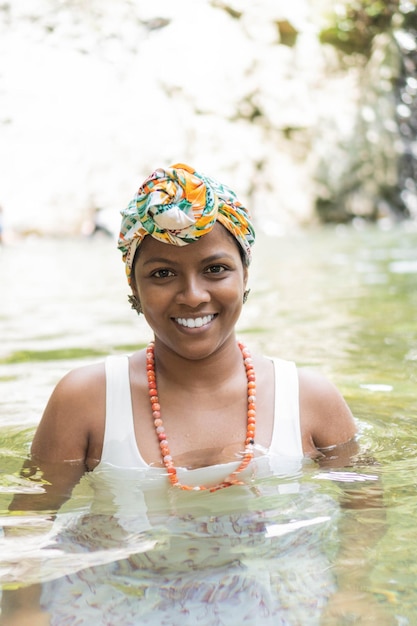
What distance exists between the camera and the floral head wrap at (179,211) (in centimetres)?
248

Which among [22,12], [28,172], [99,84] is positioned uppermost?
[22,12]

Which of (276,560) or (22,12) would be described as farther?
(22,12)

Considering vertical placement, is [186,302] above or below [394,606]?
above

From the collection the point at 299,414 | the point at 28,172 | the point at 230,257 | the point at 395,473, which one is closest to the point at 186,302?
the point at 230,257

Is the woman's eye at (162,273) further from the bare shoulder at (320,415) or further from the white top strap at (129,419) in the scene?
the bare shoulder at (320,415)

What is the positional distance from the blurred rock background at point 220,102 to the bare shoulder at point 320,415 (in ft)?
76.4

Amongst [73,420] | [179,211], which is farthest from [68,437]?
[179,211]

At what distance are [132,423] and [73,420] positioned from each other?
0.66 ft

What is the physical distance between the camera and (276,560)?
2129 millimetres

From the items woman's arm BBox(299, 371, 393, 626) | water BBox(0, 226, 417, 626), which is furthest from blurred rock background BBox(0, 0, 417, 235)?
woman's arm BBox(299, 371, 393, 626)

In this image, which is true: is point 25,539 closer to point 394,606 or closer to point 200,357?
point 200,357

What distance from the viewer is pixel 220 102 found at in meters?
27.3

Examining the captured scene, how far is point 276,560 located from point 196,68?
2675cm

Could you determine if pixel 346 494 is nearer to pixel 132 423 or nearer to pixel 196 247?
pixel 132 423
